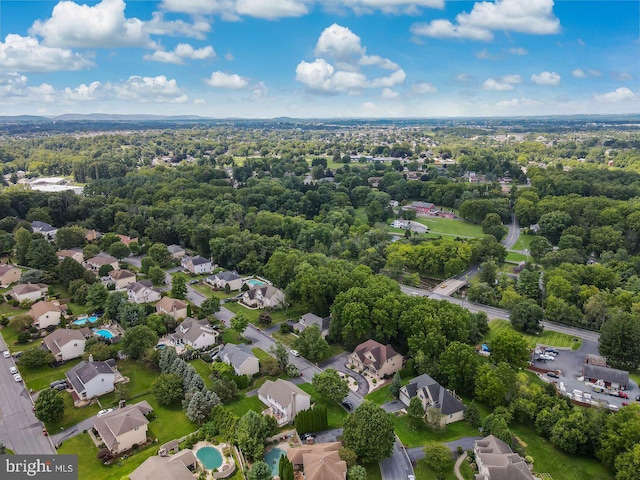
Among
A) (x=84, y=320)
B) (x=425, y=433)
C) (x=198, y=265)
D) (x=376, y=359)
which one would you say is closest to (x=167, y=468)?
(x=425, y=433)

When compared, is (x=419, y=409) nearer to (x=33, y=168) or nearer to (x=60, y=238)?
(x=60, y=238)

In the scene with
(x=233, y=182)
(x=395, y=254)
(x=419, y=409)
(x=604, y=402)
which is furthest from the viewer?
(x=233, y=182)

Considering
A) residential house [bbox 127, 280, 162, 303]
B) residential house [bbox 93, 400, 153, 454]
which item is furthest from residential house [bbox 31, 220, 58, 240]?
residential house [bbox 93, 400, 153, 454]

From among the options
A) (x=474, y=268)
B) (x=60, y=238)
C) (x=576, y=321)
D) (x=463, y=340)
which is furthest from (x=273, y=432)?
(x=60, y=238)

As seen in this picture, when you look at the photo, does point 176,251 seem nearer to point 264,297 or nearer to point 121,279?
point 121,279

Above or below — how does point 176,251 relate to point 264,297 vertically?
above

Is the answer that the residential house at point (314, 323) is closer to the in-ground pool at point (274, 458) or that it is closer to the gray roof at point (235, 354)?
the gray roof at point (235, 354)
